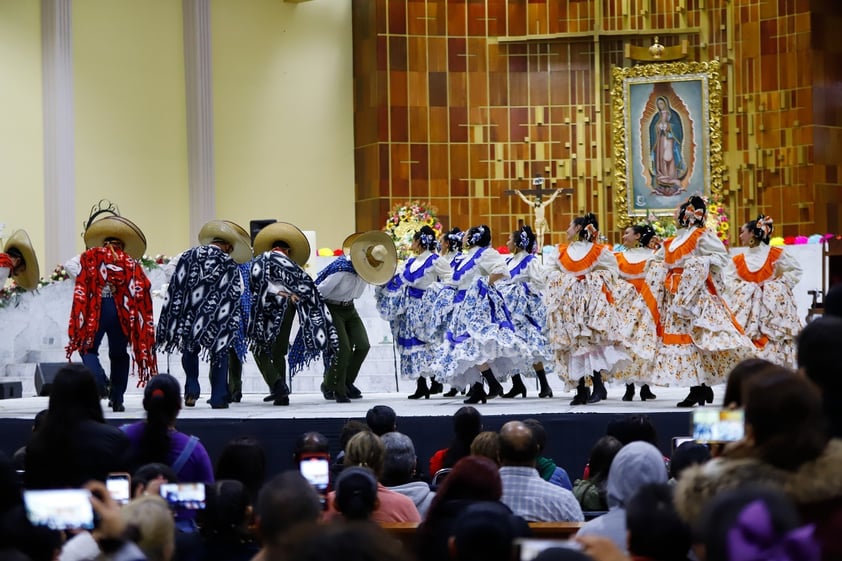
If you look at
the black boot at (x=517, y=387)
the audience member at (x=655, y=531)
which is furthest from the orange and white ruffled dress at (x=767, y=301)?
the audience member at (x=655, y=531)

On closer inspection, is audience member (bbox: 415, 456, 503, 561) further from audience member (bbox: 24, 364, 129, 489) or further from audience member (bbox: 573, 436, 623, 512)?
audience member (bbox: 573, 436, 623, 512)

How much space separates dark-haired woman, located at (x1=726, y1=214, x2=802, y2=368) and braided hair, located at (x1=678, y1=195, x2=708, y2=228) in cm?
46

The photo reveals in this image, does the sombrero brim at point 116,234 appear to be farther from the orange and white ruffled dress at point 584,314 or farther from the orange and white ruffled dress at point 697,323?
the orange and white ruffled dress at point 697,323

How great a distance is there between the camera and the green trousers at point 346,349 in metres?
11.7

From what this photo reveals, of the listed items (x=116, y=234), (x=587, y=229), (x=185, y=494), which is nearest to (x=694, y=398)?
(x=587, y=229)

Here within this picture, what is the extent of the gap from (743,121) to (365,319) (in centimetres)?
605

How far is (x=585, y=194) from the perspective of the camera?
1844 cm

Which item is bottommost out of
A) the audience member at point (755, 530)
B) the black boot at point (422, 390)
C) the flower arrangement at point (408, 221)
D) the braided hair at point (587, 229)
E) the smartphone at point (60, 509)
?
the black boot at point (422, 390)

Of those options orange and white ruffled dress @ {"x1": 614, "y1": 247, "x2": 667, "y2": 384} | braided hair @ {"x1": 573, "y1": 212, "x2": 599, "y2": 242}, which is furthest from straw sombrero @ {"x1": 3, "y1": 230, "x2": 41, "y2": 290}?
orange and white ruffled dress @ {"x1": 614, "y1": 247, "x2": 667, "y2": 384}

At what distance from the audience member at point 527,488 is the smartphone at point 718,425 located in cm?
109

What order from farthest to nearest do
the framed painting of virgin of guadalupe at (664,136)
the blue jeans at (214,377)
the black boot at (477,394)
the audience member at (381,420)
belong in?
the framed painting of virgin of guadalupe at (664,136)
the blue jeans at (214,377)
the black boot at (477,394)
the audience member at (381,420)

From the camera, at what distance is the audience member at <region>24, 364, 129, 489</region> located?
4.47 m

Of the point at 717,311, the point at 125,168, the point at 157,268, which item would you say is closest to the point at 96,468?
the point at 717,311

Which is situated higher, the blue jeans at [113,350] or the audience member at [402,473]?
the blue jeans at [113,350]
